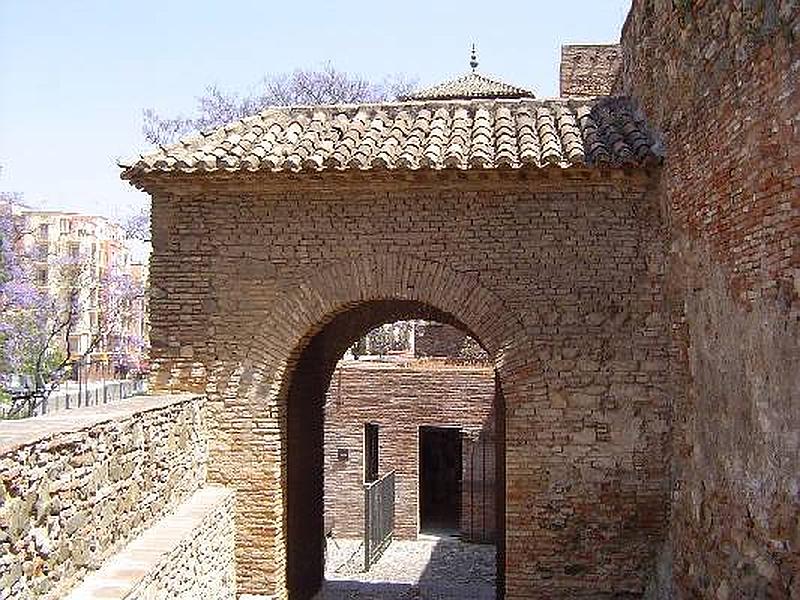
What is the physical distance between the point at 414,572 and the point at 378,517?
136 cm

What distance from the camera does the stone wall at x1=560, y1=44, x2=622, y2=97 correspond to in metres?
15.2

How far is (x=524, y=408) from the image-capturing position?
316 inches

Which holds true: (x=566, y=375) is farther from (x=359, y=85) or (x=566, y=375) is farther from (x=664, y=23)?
(x=359, y=85)

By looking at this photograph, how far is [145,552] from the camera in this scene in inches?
230

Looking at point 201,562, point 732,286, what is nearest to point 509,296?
point 732,286

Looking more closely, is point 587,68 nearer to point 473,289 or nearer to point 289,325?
point 473,289

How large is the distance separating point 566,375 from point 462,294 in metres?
1.14

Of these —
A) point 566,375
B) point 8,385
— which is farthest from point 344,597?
point 8,385

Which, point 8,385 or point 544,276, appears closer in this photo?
point 544,276

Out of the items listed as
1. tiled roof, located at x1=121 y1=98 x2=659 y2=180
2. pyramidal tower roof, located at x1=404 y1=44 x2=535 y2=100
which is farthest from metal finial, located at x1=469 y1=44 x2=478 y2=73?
tiled roof, located at x1=121 y1=98 x2=659 y2=180

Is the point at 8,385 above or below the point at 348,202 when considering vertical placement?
below

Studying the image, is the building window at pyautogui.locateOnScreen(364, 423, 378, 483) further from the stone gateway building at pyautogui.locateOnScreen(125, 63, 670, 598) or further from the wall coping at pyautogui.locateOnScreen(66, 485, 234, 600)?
the wall coping at pyautogui.locateOnScreen(66, 485, 234, 600)

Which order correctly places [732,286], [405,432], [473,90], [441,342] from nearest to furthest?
[732,286], [405,432], [473,90], [441,342]

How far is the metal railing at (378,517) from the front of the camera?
1400cm
